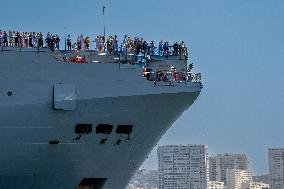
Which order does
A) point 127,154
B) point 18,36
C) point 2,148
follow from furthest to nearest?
point 127,154 < point 18,36 < point 2,148

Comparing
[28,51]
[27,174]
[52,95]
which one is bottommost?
[27,174]

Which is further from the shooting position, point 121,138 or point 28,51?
point 121,138

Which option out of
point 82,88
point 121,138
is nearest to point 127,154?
point 121,138

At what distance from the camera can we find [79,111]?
20.2 meters

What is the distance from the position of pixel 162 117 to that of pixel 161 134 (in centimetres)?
159

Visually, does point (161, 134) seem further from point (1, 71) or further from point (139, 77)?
point (1, 71)

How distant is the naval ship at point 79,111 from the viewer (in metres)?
19.7

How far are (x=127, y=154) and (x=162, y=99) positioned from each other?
2.79 meters

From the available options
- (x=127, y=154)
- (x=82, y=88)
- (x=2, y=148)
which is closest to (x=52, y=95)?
(x=82, y=88)

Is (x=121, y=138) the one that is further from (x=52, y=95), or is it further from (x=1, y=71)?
(x=1, y=71)

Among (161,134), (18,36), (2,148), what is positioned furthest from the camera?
(161,134)

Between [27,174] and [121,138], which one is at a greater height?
[121,138]

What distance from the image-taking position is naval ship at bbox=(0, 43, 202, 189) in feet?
64.5

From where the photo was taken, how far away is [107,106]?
20.6 metres
